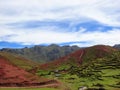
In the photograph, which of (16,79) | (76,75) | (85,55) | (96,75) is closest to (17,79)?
(16,79)

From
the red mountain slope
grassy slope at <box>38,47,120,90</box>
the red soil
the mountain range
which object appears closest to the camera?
the red soil

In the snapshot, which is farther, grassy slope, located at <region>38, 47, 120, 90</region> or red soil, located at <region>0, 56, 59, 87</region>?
grassy slope, located at <region>38, 47, 120, 90</region>

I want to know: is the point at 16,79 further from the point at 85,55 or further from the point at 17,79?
the point at 85,55

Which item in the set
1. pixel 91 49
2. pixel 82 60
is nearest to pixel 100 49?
pixel 91 49

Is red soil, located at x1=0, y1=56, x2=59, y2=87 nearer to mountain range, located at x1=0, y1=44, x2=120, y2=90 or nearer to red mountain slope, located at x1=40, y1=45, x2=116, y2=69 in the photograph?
mountain range, located at x1=0, y1=44, x2=120, y2=90

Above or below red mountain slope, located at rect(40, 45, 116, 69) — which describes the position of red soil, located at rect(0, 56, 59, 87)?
below

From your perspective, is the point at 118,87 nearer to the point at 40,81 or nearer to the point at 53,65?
the point at 40,81

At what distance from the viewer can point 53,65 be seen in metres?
129

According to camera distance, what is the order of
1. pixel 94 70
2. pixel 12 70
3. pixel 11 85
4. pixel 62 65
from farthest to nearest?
Result: pixel 62 65
pixel 94 70
pixel 12 70
pixel 11 85

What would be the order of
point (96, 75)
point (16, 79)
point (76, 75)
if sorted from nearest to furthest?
point (16, 79) < point (96, 75) < point (76, 75)

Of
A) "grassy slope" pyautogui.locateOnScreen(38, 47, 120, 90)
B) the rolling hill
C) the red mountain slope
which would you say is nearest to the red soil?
the rolling hill

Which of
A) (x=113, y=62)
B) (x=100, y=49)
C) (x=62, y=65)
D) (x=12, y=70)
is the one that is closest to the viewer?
(x=12, y=70)

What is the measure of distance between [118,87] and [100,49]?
7220 cm

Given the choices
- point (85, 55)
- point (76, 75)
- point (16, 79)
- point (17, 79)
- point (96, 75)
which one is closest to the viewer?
point (16, 79)
